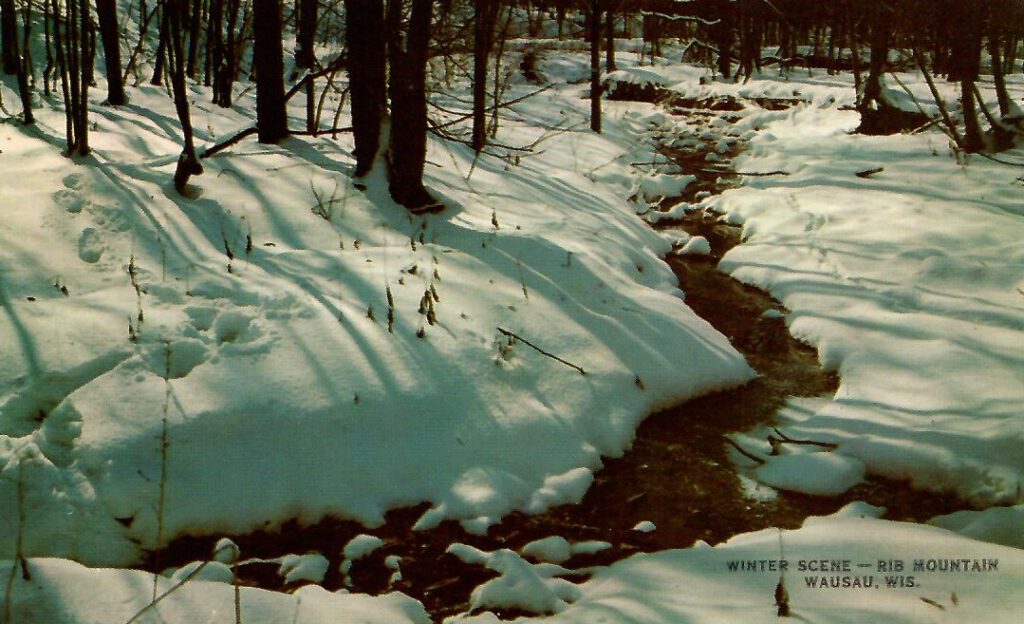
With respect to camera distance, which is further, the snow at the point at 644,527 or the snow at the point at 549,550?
the snow at the point at 644,527

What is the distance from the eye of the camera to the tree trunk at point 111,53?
374 inches

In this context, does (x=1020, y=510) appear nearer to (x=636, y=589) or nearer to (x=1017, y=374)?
(x=1017, y=374)

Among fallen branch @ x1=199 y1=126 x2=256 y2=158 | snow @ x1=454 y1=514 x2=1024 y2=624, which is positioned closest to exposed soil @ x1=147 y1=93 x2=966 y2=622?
snow @ x1=454 y1=514 x2=1024 y2=624

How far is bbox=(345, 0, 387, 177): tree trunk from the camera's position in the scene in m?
5.67

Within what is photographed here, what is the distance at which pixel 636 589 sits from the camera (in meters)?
2.52

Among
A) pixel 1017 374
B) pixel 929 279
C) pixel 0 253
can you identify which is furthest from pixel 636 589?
pixel 929 279

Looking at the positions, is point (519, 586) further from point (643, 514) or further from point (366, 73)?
point (366, 73)

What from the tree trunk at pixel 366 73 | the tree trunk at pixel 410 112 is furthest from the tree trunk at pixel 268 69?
the tree trunk at pixel 410 112

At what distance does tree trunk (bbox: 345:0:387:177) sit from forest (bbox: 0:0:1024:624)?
0.02 meters

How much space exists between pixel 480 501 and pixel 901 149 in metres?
8.16

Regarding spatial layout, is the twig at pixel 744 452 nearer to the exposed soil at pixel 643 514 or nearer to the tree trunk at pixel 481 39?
the exposed soil at pixel 643 514

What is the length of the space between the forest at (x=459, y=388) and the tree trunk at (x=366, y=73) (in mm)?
24

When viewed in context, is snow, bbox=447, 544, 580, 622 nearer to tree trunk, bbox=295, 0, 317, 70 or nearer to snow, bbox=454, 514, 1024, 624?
snow, bbox=454, 514, 1024, 624

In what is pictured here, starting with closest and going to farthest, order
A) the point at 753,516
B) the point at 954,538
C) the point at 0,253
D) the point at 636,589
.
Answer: the point at 636,589
the point at 954,538
the point at 753,516
the point at 0,253
